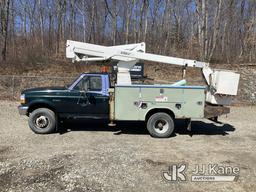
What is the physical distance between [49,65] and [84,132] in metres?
14.4

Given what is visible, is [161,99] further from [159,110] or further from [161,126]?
[161,126]

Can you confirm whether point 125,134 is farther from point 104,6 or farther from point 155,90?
point 104,6

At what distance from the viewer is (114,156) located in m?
6.87

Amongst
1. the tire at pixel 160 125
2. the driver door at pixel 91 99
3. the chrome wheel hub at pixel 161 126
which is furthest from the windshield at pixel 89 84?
the chrome wheel hub at pixel 161 126

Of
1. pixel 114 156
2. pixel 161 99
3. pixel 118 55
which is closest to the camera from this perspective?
pixel 114 156

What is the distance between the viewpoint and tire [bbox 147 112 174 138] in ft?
28.6

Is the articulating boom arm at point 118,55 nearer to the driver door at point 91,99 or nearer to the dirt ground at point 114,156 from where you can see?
the driver door at point 91,99

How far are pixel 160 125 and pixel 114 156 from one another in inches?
97.1

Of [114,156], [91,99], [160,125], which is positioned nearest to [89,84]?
[91,99]

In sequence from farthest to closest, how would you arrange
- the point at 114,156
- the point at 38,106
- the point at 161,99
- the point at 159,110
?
the point at 38,106 < the point at 159,110 < the point at 161,99 < the point at 114,156

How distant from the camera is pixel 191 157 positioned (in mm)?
6953

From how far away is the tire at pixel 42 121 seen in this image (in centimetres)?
880

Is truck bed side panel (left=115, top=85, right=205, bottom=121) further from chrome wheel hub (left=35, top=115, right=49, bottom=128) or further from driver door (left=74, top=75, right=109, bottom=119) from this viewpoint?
chrome wheel hub (left=35, top=115, right=49, bottom=128)

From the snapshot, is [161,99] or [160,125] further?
[160,125]
